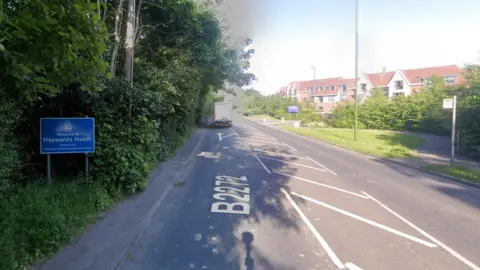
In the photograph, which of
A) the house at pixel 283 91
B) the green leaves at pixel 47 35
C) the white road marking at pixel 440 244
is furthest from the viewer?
the house at pixel 283 91

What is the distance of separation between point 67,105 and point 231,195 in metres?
4.32

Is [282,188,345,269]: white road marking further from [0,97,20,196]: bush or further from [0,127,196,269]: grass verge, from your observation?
[0,97,20,196]: bush

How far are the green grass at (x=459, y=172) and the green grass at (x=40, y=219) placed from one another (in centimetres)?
1148

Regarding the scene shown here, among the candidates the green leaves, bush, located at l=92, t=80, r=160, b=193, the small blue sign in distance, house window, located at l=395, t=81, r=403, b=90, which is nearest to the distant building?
house window, located at l=395, t=81, r=403, b=90

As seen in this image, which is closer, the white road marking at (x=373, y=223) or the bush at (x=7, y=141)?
the bush at (x=7, y=141)

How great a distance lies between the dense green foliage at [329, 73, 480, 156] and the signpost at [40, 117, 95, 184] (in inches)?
644

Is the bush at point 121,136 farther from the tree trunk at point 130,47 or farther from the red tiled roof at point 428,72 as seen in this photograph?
the red tiled roof at point 428,72

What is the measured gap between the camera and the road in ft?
15.0

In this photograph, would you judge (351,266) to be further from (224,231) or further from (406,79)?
(406,79)

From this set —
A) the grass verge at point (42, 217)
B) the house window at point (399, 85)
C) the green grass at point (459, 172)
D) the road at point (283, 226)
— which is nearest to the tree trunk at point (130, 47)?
the road at point (283, 226)

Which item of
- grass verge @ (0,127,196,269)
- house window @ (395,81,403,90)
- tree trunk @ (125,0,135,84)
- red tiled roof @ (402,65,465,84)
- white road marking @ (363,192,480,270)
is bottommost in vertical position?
white road marking @ (363,192,480,270)

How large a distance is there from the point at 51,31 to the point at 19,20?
0.92 feet

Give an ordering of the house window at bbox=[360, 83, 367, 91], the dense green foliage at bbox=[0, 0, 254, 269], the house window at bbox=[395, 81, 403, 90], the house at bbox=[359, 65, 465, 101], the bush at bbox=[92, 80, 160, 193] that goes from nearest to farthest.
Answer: the dense green foliage at bbox=[0, 0, 254, 269], the bush at bbox=[92, 80, 160, 193], the house at bbox=[359, 65, 465, 101], the house window at bbox=[395, 81, 403, 90], the house window at bbox=[360, 83, 367, 91]

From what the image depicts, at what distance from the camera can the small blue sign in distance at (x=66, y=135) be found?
5.90m
